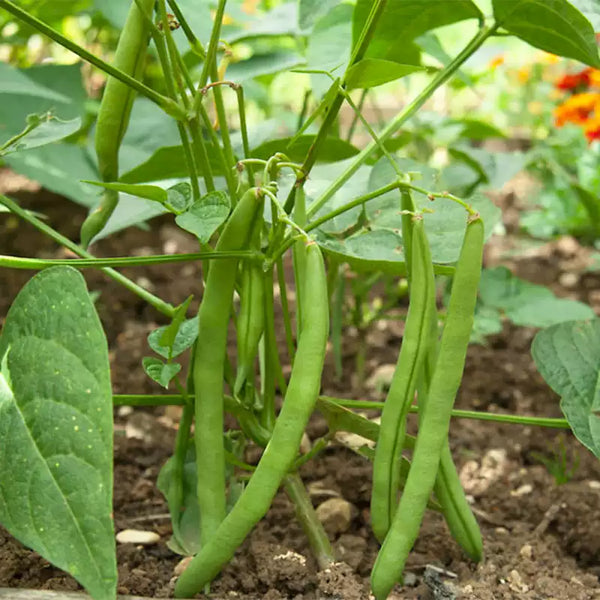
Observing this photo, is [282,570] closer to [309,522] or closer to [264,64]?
[309,522]

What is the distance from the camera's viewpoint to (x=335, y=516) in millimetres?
1248

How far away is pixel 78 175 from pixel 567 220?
152 cm

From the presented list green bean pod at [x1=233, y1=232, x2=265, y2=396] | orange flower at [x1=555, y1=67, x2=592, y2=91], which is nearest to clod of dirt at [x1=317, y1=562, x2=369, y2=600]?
green bean pod at [x1=233, y1=232, x2=265, y2=396]

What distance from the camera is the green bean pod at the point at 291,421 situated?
86cm

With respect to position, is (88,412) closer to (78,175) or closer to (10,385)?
(10,385)

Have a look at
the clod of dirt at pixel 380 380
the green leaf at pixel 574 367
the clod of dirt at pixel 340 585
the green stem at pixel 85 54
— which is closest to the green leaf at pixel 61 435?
the green stem at pixel 85 54

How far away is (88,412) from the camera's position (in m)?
0.81

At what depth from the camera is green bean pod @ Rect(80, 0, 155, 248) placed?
3.28 ft

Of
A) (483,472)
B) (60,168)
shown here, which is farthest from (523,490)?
(60,168)

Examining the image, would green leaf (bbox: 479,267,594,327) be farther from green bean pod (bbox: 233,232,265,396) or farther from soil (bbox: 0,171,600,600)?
green bean pod (bbox: 233,232,265,396)

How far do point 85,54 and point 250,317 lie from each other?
1.09 feet

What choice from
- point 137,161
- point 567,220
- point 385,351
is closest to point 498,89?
point 567,220

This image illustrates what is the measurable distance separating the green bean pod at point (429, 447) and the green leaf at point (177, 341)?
27 centimetres

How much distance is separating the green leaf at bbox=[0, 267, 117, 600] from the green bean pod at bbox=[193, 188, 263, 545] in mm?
164
